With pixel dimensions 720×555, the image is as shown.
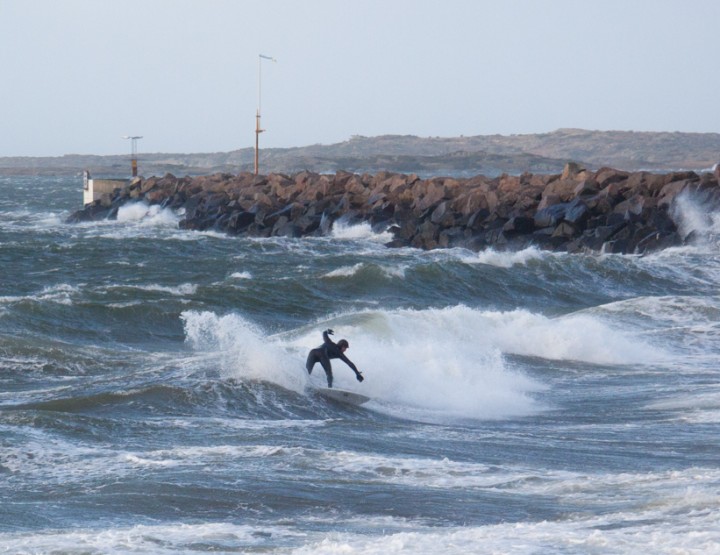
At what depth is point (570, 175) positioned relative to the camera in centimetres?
4112

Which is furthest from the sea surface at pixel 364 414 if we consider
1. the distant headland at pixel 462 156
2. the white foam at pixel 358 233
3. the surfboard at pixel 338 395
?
the distant headland at pixel 462 156

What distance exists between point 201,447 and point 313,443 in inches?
42.4

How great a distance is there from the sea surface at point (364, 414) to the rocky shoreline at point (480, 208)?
4585 mm

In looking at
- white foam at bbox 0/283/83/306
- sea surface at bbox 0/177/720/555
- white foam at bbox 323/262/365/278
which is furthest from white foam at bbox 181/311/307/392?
white foam at bbox 323/262/365/278

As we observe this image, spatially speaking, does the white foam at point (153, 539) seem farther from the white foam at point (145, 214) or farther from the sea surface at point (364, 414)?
the white foam at point (145, 214)

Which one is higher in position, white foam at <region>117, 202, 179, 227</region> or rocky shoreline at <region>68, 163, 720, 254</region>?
rocky shoreline at <region>68, 163, 720, 254</region>

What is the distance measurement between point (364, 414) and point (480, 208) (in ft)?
76.0

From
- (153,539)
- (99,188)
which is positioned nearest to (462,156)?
(99,188)

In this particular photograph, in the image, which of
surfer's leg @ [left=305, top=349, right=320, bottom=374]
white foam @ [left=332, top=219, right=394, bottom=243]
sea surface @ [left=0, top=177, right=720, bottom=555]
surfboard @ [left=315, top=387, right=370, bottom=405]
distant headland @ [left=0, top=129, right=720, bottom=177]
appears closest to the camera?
sea surface @ [left=0, top=177, right=720, bottom=555]

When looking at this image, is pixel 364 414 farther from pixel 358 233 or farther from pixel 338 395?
pixel 358 233

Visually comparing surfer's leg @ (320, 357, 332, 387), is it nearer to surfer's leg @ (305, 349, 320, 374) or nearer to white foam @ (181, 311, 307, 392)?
surfer's leg @ (305, 349, 320, 374)

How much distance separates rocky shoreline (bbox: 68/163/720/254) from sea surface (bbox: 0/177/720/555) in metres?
4.59

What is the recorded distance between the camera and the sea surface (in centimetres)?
873

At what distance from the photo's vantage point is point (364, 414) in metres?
14.4
